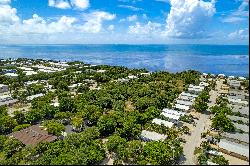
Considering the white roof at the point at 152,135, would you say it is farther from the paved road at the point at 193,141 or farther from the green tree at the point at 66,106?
the green tree at the point at 66,106

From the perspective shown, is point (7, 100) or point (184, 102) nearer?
point (184, 102)

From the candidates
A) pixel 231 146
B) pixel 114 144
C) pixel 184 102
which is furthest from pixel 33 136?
pixel 184 102

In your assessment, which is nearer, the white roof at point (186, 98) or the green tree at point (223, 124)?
the green tree at point (223, 124)

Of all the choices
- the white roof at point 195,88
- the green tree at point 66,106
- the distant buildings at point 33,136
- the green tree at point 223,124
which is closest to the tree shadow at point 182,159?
the green tree at point 223,124

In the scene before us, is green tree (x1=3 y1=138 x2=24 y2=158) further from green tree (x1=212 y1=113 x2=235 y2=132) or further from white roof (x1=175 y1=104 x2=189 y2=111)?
white roof (x1=175 y1=104 x2=189 y2=111)

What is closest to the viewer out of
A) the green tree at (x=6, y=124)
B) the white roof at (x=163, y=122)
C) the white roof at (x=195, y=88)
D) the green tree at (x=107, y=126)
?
the green tree at (x=107, y=126)

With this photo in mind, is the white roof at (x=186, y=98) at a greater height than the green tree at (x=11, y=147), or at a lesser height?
greater

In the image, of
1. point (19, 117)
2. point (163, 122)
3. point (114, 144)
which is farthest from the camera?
point (19, 117)

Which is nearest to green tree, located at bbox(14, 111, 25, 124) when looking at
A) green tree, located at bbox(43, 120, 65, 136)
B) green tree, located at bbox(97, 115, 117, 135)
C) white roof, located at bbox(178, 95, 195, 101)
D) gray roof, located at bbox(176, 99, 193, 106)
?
green tree, located at bbox(43, 120, 65, 136)

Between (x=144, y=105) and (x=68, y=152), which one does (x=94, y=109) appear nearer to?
(x=144, y=105)

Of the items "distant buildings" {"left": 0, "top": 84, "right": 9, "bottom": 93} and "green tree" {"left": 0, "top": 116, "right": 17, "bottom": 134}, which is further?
"distant buildings" {"left": 0, "top": 84, "right": 9, "bottom": 93}

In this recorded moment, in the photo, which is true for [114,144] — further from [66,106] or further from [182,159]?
[66,106]
